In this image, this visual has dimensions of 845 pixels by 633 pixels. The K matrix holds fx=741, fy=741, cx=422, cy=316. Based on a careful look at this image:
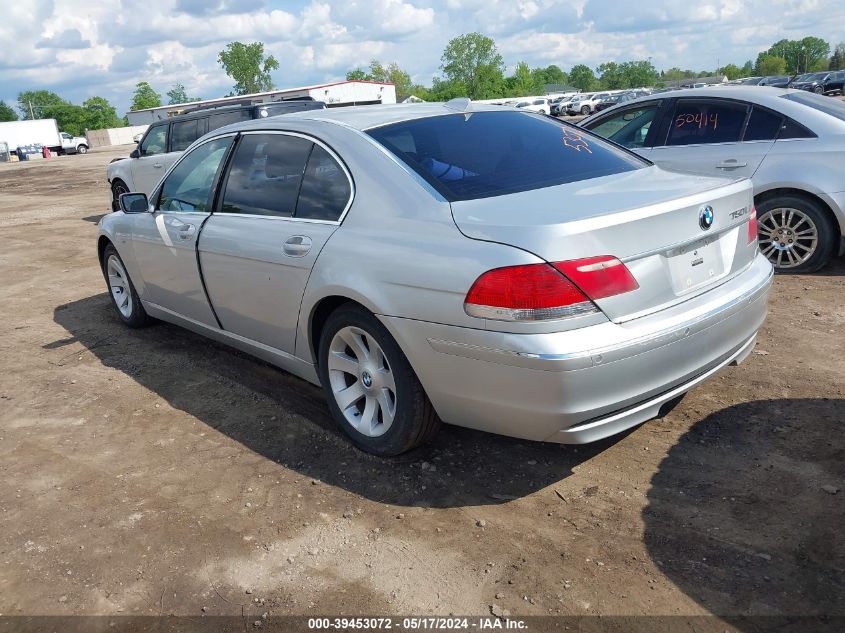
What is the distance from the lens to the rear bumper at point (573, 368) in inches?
113

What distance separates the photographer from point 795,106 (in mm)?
6297

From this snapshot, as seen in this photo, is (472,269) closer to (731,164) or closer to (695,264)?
(695,264)

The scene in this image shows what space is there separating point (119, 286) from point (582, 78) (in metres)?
190

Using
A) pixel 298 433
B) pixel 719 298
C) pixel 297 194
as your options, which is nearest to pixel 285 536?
pixel 298 433

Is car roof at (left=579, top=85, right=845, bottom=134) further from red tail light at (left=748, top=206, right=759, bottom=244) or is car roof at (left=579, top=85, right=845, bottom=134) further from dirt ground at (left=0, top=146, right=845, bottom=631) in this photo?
red tail light at (left=748, top=206, right=759, bottom=244)

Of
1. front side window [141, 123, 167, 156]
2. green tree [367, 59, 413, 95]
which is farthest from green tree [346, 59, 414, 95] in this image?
front side window [141, 123, 167, 156]

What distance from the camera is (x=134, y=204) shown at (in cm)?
537

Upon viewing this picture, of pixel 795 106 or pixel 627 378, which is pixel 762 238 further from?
pixel 627 378

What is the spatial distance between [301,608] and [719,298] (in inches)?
86.3

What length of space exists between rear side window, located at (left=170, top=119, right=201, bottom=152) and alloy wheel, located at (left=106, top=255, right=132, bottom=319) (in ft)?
18.7

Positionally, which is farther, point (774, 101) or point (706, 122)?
point (706, 122)

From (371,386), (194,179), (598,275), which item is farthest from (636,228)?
(194,179)

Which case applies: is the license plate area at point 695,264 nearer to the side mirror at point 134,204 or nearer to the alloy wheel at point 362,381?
the alloy wheel at point 362,381

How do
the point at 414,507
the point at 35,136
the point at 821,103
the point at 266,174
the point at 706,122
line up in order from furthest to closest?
the point at 35,136, the point at 706,122, the point at 821,103, the point at 266,174, the point at 414,507
